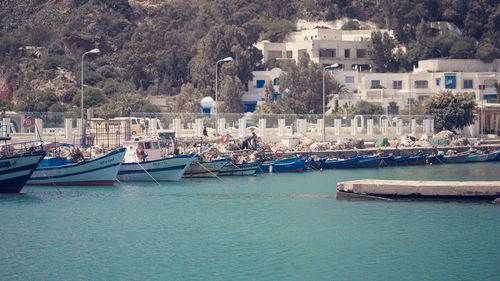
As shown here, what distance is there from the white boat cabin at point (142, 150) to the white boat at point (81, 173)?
2.35m

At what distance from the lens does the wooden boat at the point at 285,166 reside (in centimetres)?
5761

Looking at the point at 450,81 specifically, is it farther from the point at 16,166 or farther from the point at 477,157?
the point at 16,166

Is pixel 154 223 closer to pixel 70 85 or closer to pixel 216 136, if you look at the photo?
pixel 216 136

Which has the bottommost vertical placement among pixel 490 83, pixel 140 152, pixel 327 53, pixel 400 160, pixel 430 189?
pixel 430 189

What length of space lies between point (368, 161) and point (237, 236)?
111 ft

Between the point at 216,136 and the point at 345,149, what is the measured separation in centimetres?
1369

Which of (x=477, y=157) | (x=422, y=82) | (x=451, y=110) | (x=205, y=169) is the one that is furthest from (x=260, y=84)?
(x=205, y=169)

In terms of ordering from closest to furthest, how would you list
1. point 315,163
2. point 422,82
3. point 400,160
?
point 315,163
point 400,160
point 422,82

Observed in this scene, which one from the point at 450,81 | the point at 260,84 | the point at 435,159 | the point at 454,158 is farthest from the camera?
the point at 260,84

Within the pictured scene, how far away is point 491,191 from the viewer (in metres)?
36.6

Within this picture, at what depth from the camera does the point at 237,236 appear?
32.2 m

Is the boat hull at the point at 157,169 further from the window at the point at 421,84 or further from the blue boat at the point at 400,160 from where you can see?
the window at the point at 421,84

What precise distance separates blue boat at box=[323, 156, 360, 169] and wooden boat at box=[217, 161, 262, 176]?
29.4ft

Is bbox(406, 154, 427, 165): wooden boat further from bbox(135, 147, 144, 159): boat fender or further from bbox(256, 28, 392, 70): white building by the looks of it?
bbox(256, 28, 392, 70): white building
